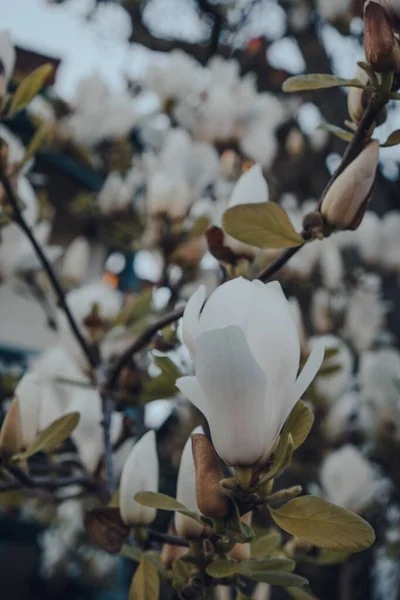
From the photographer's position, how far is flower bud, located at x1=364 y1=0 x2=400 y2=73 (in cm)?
41

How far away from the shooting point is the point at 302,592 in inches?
21.1

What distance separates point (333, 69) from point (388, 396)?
1368 mm

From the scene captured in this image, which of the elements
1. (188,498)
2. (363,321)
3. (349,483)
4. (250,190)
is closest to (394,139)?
(250,190)

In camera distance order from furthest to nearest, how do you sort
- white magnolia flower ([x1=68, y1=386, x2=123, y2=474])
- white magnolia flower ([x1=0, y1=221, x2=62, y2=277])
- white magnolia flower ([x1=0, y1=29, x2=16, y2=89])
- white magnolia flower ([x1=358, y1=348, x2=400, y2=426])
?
white magnolia flower ([x1=358, y1=348, x2=400, y2=426])
white magnolia flower ([x1=0, y1=221, x2=62, y2=277])
white magnolia flower ([x1=68, y1=386, x2=123, y2=474])
white magnolia flower ([x1=0, y1=29, x2=16, y2=89])

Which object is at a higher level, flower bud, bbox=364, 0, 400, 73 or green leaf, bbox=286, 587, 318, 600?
flower bud, bbox=364, 0, 400, 73

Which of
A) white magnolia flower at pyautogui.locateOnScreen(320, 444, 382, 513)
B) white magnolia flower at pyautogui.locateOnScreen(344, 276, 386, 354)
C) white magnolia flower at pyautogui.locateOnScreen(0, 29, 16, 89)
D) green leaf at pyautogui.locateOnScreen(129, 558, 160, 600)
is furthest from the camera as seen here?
white magnolia flower at pyautogui.locateOnScreen(344, 276, 386, 354)

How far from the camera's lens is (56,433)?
21.0 inches

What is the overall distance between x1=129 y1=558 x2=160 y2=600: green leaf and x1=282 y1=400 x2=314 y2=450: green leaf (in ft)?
0.51

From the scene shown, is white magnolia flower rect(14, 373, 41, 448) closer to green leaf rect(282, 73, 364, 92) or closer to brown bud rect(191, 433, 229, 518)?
brown bud rect(191, 433, 229, 518)

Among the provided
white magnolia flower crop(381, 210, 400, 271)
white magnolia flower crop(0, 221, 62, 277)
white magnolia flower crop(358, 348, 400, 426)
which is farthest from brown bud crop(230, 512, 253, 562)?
white magnolia flower crop(381, 210, 400, 271)

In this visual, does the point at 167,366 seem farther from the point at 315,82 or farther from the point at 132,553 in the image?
the point at 315,82

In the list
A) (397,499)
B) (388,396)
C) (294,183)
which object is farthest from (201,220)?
(294,183)

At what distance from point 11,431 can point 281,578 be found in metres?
0.24

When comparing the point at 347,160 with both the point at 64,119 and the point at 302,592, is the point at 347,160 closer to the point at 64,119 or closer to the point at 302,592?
the point at 302,592
